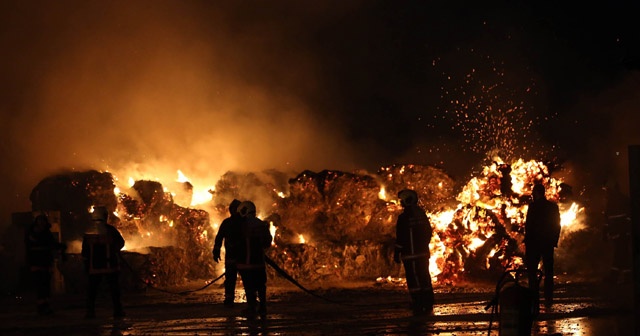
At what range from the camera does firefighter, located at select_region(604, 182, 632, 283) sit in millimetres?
16344

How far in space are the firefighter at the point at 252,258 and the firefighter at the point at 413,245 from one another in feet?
7.05

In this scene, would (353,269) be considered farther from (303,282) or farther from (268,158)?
(268,158)

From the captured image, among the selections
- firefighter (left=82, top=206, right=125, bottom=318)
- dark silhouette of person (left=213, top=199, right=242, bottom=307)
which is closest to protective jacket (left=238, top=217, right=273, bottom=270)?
dark silhouette of person (left=213, top=199, right=242, bottom=307)

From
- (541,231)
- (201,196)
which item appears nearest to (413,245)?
(541,231)

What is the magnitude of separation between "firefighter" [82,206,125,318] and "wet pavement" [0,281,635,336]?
30cm

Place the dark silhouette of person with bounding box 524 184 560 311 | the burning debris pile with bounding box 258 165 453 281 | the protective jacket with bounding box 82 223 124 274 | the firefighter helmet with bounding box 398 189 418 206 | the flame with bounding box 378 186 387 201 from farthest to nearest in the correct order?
the flame with bounding box 378 186 387 201 → the burning debris pile with bounding box 258 165 453 281 → the dark silhouette of person with bounding box 524 184 560 311 → the protective jacket with bounding box 82 223 124 274 → the firefighter helmet with bounding box 398 189 418 206

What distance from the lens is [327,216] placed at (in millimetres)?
21406

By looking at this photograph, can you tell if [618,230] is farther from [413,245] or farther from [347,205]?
[347,205]

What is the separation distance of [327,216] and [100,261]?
9064mm

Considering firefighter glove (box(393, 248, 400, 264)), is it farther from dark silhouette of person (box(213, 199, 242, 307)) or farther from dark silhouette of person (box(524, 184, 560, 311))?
dark silhouette of person (box(213, 199, 242, 307))

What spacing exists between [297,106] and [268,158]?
242cm

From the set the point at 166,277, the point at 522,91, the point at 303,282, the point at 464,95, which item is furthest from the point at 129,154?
the point at 522,91

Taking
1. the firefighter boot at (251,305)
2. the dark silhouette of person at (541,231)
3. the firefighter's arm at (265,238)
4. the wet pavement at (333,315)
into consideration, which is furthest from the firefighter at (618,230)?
the firefighter boot at (251,305)

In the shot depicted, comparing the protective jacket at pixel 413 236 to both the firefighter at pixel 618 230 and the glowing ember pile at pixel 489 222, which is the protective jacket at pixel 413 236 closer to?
the glowing ember pile at pixel 489 222
